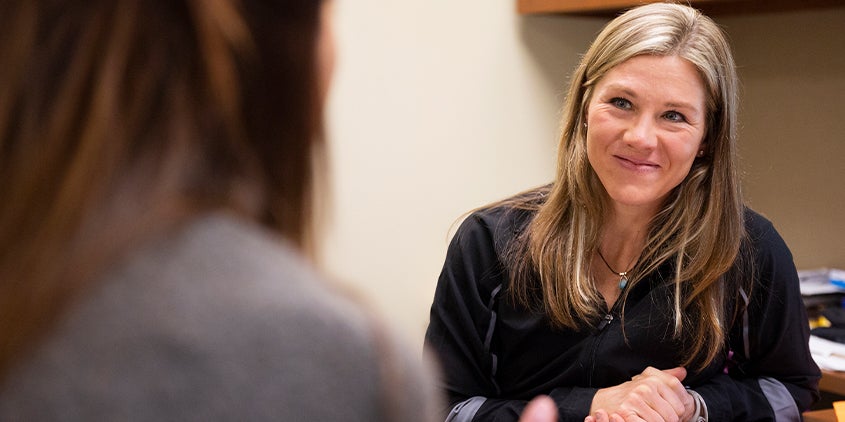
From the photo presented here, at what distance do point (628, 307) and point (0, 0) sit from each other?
1.30 m

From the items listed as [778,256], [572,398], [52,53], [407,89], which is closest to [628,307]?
[572,398]

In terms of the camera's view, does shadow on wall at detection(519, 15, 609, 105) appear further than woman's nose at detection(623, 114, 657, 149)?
Yes

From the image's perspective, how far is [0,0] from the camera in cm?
50

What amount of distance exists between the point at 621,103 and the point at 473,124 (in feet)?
2.88

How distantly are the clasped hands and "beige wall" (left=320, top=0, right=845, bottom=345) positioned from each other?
0.85 metres

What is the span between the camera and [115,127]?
49cm

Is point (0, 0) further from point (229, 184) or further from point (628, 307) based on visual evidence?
point (628, 307)

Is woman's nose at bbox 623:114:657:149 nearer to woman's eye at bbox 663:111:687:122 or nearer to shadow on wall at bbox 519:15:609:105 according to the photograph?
woman's eye at bbox 663:111:687:122

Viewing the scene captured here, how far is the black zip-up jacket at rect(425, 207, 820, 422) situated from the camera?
1.57 m

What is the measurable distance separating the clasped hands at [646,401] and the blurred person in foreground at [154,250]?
1031 millimetres

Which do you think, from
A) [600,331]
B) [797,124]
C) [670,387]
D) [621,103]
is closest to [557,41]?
[797,124]

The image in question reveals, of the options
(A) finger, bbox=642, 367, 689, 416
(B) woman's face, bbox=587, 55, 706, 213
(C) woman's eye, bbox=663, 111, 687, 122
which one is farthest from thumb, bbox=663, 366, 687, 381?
(C) woman's eye, bbox=663, 111, 687, 122

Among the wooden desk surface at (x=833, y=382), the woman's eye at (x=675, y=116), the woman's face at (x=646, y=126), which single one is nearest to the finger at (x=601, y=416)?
the woman's face at (x=646, y=126)

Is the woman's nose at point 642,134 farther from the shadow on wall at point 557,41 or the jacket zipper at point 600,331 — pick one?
the shadow on wall at point 557,41
